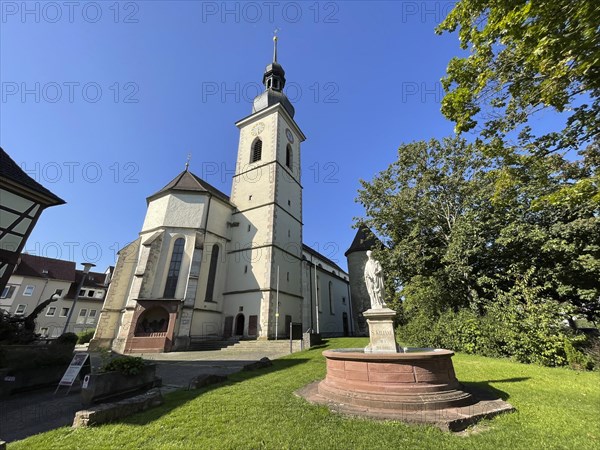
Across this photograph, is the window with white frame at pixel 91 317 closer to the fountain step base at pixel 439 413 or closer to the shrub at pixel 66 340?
the shrub at pixel 66 340

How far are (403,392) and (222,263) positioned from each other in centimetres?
2050

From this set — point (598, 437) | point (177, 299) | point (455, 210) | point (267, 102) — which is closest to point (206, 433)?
point (598, 437)

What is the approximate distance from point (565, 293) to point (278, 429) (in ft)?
51.8

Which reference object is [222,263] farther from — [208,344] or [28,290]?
[28,290]

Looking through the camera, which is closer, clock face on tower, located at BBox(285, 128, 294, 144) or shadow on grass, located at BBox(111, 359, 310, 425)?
shadow on grass, located at BBox(111, 359, 310, 425)

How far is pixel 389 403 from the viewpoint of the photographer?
5.14 meters

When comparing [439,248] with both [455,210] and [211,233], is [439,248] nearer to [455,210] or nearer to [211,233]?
[455,210]

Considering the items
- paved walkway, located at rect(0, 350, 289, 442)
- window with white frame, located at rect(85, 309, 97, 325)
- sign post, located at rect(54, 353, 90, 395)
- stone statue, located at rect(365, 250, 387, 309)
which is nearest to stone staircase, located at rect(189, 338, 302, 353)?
paved walkway, located at rect(0, 350, 289, 442)

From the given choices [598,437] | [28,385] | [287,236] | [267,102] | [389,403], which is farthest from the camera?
[267,102]

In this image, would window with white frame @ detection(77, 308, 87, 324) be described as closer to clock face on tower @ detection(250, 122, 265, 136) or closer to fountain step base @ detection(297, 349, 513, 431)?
clock face on tower @ detection(250, 122, 265, 136)

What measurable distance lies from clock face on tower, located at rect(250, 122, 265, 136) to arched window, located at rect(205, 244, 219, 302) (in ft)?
45.3

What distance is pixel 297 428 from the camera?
4.36 meters

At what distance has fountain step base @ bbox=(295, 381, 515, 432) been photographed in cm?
455

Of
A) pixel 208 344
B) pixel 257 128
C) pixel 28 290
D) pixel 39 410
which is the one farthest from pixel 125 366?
pixel 28 290
